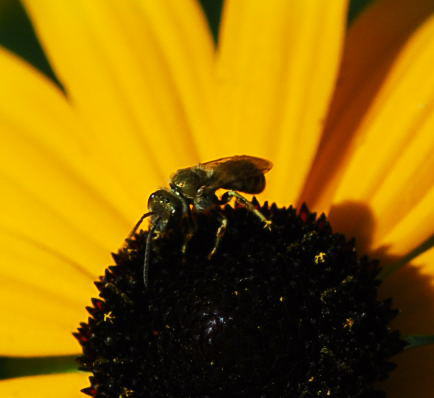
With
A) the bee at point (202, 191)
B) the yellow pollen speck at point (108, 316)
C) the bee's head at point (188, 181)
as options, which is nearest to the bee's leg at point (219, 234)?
the bee at point (202, 191)

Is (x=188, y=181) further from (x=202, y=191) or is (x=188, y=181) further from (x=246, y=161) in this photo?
(x=246, y=161)

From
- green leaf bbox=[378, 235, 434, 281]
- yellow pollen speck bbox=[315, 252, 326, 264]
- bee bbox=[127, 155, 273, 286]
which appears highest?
bee bbox=[127, 155, 273, 286]

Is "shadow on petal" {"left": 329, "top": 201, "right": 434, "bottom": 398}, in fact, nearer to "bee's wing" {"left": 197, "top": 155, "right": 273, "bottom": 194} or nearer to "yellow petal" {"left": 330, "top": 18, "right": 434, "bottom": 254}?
"yellow petal" {"left": 330, "top": 18, "right": 434, "bottom": 254}

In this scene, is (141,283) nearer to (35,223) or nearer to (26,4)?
(35,223)

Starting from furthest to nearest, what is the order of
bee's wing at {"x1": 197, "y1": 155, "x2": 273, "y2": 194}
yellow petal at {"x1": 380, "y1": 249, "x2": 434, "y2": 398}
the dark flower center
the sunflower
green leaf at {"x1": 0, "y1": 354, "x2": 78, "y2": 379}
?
green leaf at {"x1": 0, "y1": 354, "x2": 78, "y2": 379}, the sunflower, bee's wing at {"x1": 197, "y1": 155, "x2": 273, "y2": 194}, yellow petal at {"x1": 380, "y1": 249, "x2": 434, "y2": 398}, the dark flower center

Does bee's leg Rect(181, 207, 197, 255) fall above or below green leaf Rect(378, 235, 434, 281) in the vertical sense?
above

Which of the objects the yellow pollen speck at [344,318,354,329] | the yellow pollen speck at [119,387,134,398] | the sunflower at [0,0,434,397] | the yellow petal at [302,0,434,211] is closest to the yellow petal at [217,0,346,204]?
the sunflower at [0,0,434,397]

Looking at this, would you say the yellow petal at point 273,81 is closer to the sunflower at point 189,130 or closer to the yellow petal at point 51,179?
the sunflower at point 189,130
